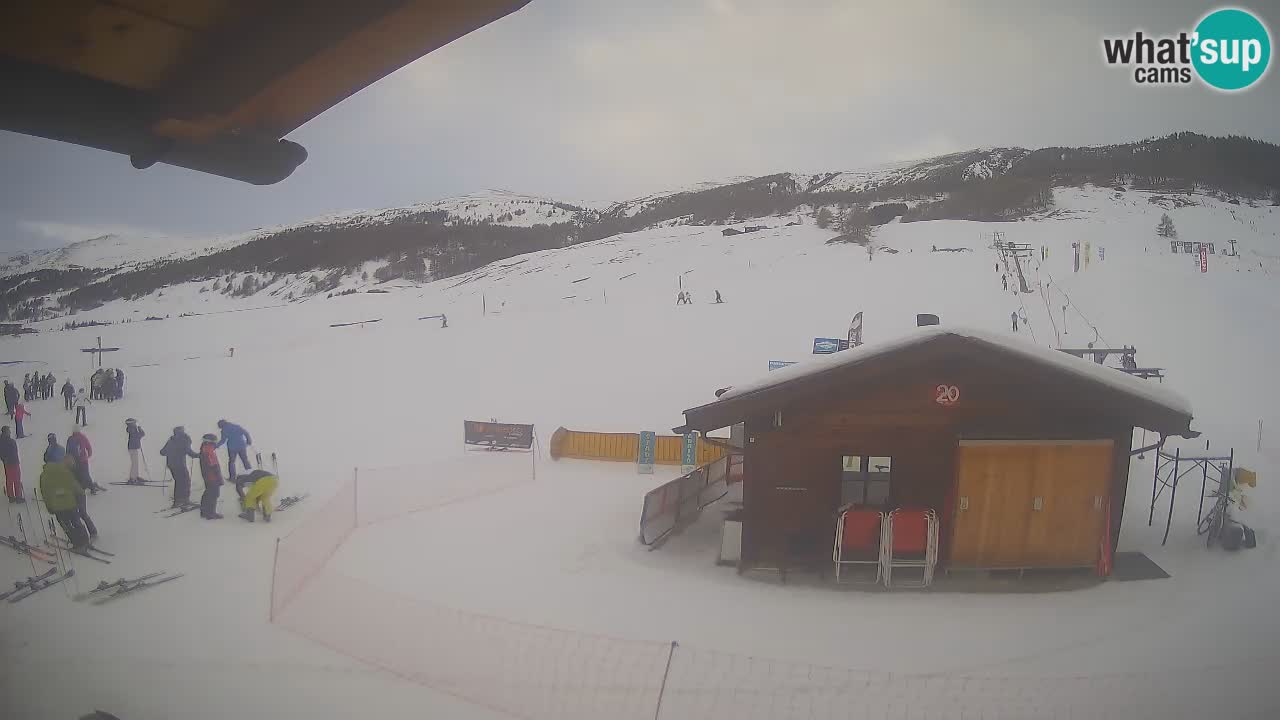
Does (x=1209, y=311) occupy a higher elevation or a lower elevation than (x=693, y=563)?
higher

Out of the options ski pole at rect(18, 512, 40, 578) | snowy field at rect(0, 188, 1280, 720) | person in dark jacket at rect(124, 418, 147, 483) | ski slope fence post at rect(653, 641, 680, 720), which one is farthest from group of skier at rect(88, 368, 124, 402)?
ski slope fence post at rect(653, 641, 680, 720)

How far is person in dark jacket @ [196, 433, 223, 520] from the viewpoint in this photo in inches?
389

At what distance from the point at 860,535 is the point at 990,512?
1.75m

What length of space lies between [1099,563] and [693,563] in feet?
16.9

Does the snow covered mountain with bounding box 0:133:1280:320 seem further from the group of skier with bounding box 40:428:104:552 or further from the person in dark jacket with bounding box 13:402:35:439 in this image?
the group of skier with bounding box 40:428:104:552

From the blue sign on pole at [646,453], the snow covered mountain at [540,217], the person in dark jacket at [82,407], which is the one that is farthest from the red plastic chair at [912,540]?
the person in dark jacket at [82,407]

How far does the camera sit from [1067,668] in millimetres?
5777

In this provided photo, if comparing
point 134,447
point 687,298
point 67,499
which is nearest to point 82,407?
point 134,447

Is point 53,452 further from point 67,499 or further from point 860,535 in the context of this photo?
point 860,535

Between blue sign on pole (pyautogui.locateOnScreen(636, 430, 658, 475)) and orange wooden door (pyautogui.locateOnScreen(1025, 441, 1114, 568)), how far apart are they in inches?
284

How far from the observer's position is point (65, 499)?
7699 mm

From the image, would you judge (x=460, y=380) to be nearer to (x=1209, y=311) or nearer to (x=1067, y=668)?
(x=1067, y=668)

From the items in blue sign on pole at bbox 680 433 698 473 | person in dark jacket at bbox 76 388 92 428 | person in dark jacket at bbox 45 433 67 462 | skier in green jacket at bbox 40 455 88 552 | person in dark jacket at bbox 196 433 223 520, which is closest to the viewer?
skier in green jacket at bbox 40 455 88 552

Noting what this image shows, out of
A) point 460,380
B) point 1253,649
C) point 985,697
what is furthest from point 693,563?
point 460,380
